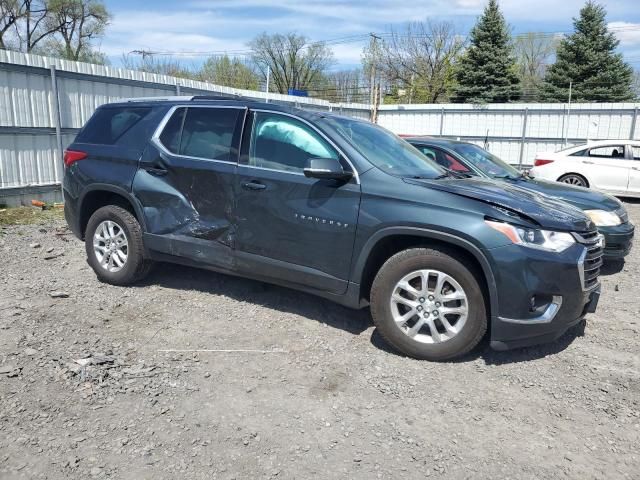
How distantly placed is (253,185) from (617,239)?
4.42m

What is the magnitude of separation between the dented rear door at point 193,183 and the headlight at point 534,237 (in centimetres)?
218

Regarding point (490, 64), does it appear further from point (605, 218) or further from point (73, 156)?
point (73, 156)

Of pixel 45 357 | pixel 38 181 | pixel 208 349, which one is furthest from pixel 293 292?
pixel 38 181

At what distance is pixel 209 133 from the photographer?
15.2ft

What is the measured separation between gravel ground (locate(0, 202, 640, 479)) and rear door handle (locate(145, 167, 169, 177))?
1.19m

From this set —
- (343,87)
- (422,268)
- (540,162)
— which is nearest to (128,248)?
(422,268)

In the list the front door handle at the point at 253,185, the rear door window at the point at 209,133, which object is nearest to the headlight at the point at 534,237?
the front door handle at the point at 253,185

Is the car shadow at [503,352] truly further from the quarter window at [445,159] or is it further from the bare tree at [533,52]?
the bare tree at [533,52]

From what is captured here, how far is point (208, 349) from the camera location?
3.91m

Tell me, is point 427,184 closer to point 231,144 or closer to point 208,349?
point 231,144

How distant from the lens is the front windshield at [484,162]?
7223 millimetres

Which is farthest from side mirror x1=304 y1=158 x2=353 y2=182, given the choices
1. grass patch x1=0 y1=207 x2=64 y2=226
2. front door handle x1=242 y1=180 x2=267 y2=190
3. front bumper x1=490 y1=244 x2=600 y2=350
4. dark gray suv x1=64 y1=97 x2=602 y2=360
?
grass patch x1=0 y1=207 x2=64 y2=226

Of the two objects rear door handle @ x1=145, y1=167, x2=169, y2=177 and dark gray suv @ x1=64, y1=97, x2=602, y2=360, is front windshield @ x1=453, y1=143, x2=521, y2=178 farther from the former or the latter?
rear door handle @ x1=145, y1=167, x2=169, y2=177

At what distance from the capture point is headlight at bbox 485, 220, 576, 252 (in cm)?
346
